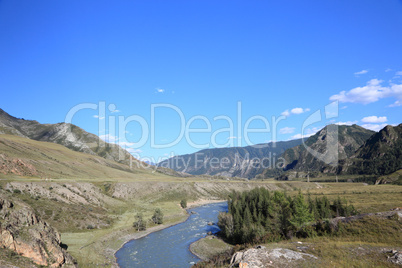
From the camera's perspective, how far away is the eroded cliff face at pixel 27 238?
27.3m

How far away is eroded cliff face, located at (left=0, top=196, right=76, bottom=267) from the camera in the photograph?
2727 centimetres

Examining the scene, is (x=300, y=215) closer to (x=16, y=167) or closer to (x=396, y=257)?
(x=396, y=257)

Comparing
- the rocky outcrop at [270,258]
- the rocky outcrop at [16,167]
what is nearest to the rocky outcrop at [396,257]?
the rocky outcrop at [270,258]

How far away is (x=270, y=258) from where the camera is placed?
55.0 ft

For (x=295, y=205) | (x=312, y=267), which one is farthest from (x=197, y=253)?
(x=312, y=267)

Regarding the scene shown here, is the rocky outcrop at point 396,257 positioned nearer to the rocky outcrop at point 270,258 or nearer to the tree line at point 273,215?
the rocky outcrop at point 270,258

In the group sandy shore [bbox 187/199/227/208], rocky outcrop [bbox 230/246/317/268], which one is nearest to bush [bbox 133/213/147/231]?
sandy shore [bbox 187/199/227/208]

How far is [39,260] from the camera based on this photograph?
92.7 feet

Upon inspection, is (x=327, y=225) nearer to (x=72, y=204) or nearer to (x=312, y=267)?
(x=312, y=267)

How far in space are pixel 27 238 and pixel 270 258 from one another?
93.7 ft

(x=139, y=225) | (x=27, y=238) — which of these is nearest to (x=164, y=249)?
(x=139, y=225)

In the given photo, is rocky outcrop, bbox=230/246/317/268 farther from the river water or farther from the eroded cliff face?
the river water

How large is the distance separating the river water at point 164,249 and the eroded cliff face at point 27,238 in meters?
16.5

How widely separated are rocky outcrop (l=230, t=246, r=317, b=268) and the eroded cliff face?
24423mm
